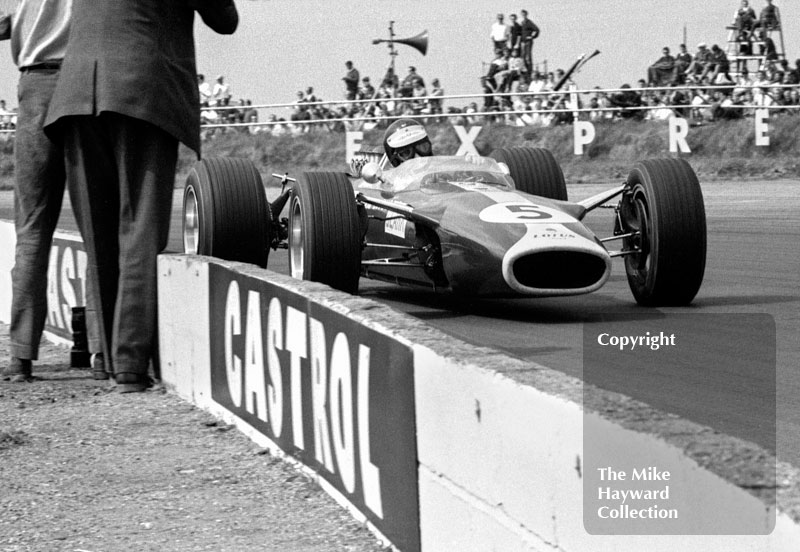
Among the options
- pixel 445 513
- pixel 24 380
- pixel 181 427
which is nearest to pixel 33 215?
pixel 24 380

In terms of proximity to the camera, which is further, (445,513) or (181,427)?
(181,427)

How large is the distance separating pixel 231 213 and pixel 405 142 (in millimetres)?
1519

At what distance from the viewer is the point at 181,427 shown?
16.8 ft

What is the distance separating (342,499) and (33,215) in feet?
10.6

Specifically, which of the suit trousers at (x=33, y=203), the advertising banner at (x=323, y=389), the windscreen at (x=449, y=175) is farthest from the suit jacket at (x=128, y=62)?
the windscreen at (x=449, y=175)

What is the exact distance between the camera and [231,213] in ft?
28.5

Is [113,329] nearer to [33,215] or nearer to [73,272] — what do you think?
[33,215]

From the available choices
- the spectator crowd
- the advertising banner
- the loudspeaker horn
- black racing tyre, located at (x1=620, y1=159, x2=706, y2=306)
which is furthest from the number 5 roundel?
the loudspeaker horn

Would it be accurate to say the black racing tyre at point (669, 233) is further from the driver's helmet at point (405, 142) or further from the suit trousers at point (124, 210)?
the suit trousers at point (124, 210)

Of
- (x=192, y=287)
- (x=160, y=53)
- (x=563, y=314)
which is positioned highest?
(x=160, y=53)

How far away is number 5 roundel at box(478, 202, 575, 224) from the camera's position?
24.5 feet

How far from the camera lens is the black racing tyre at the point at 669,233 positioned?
7688 mm

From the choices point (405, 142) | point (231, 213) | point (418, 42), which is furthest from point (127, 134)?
point (418, 42)

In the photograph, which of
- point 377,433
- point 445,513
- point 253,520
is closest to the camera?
point 445,513
